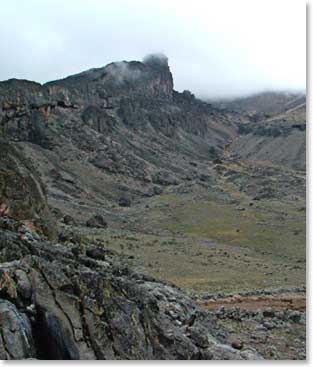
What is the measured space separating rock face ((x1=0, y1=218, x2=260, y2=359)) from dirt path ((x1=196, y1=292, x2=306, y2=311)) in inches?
369

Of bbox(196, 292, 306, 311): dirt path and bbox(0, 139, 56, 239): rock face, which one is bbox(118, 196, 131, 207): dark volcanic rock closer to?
bbox(196, 292, 306, 311): dirt path

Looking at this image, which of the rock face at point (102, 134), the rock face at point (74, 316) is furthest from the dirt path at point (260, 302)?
the rock face at point (102, 134)

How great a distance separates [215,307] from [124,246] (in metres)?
20.0

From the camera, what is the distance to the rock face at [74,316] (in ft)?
30.6

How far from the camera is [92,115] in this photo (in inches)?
4085

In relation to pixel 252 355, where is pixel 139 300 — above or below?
above

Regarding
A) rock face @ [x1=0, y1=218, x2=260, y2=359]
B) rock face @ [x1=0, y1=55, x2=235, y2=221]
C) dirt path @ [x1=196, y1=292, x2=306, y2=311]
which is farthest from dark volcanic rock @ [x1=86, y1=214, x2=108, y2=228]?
rock face @ [x1=0, y1=218, x2=260, y2=359]

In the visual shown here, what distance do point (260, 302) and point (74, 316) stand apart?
1491 cm

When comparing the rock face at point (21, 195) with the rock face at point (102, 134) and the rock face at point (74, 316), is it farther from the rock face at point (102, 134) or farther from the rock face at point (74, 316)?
the rock face at point (102, 134)

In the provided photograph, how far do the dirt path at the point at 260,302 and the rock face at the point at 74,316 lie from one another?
369 inches

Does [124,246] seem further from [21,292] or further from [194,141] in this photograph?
[194,141]

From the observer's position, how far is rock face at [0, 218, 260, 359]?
933 cm

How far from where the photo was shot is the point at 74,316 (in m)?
9.69

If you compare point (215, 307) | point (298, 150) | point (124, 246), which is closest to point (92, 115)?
point (298, 150)
